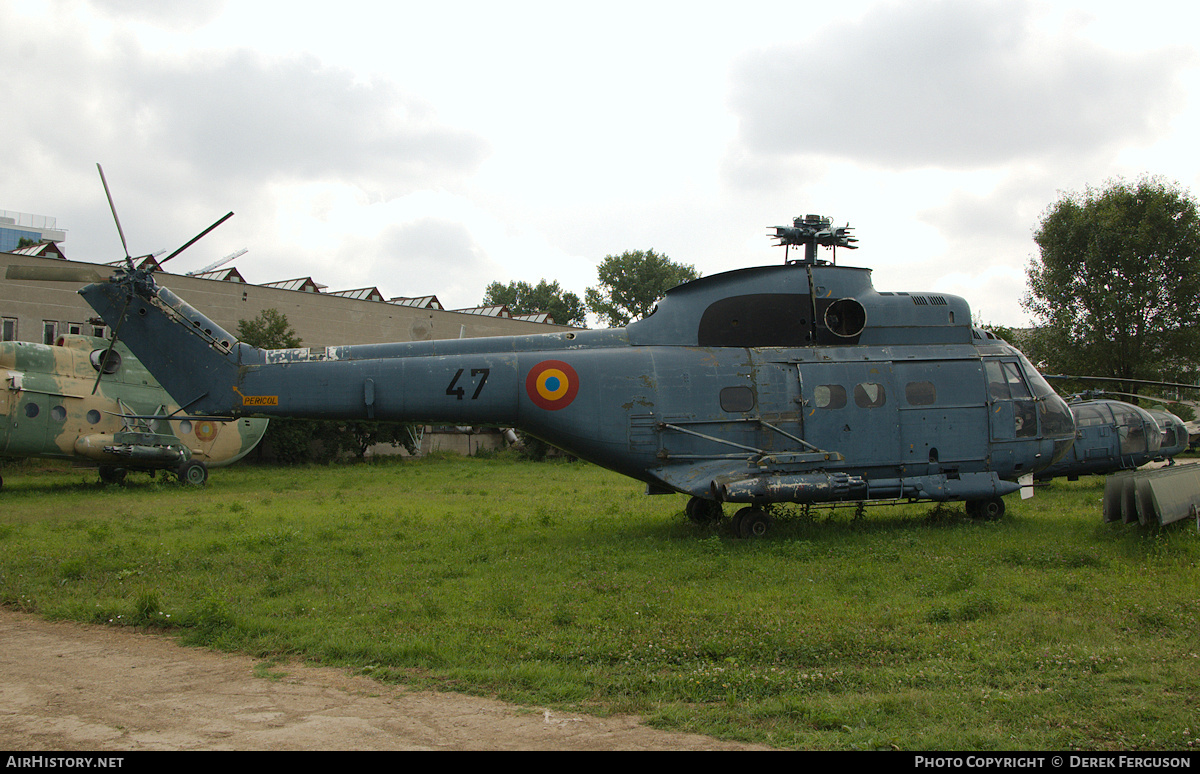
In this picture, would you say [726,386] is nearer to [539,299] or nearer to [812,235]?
[812,235]

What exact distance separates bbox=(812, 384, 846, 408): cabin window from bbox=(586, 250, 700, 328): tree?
71914 millimetres

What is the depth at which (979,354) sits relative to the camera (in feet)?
47.0

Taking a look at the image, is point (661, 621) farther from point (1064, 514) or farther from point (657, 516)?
point (1064, 514)

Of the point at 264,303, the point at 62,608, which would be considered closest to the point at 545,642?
the point at 62,608

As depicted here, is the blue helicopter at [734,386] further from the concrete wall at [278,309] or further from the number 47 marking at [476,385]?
the concrete wall at [278,309]

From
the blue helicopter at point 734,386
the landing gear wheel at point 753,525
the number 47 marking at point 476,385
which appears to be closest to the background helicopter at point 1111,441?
the blue helicopter at point 734,386

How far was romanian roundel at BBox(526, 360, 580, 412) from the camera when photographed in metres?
13.2

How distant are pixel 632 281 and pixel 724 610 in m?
80.7

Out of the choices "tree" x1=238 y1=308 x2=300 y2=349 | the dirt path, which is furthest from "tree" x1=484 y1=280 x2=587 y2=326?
the dirt path

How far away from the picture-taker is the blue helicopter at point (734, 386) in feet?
42.0

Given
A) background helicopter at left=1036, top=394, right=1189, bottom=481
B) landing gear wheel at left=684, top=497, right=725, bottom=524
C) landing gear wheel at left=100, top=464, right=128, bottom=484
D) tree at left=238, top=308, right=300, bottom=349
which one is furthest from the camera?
tree at left=238, top=308, right=300, bottom=349

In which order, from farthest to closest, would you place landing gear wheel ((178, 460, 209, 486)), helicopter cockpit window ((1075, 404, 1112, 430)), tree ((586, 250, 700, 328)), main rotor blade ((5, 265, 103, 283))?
tree ((586, 250, 700, 328)) < landing gear wheel ((178, 460, 209, 486)) < helicopter cockpit window ((1075, 404, 1112, 430)) < main rotor blade ((5, 265, 103, 283))

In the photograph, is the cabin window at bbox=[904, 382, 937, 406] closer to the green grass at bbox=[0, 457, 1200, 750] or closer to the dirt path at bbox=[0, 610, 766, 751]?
the green grass at bbox=[0, 457, 1200, 750]

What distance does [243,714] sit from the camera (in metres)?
6.06
